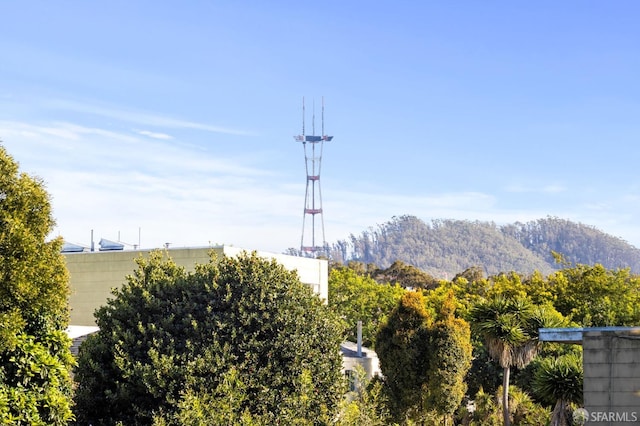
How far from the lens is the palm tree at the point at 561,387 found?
21.9 meters

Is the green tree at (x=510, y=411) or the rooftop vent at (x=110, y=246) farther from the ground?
the rooftop vent at (x=110, y=246)

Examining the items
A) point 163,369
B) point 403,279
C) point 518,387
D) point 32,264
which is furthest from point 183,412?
point 403,279

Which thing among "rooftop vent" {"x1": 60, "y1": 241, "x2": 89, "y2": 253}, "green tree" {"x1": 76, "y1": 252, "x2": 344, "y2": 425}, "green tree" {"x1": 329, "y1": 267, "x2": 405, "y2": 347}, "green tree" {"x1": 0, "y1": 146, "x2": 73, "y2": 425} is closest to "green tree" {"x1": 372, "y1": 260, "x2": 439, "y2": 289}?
"green tree" {"x1": 329, "y1": 267, "x2": 405, "y2": 347}

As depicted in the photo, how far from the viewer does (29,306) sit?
50.4 feet

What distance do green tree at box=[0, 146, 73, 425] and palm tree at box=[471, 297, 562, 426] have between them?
692 inches

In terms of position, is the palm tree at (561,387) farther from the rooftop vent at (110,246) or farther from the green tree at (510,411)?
the rooftop vent at (110,246)

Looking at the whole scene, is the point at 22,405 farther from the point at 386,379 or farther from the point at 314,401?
the point at 386,379

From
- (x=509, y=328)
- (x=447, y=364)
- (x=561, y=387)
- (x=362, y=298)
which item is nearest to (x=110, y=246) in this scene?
(x=447, y=364)

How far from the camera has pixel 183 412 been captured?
1730 cm

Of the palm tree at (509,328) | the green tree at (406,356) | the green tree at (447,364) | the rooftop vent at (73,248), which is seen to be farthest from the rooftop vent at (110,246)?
the palm tree at (509,328)

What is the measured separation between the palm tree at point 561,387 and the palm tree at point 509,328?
6299 mm

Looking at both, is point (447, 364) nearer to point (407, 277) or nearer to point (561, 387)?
point (561, 387)

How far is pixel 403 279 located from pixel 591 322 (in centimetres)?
5937

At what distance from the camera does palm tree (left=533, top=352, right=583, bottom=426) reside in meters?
21.9
